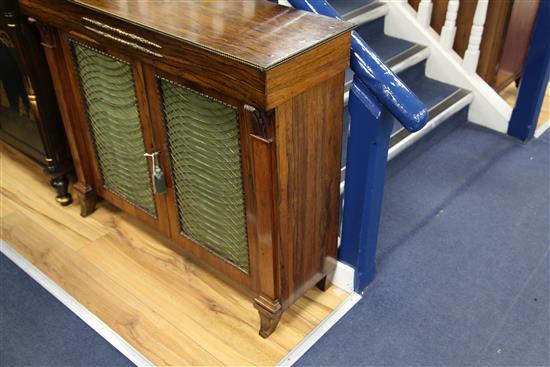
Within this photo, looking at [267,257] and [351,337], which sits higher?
[267,257]

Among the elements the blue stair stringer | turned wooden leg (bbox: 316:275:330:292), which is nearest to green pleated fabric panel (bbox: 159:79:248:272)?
turned wooden leg (bbox: 316:275:330:292)

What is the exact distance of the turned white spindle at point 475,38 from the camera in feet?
8.57

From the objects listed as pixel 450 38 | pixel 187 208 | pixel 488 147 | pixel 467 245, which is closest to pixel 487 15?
pixel 450 38

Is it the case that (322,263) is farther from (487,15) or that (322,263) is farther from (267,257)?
(487,15)

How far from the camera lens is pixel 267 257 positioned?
1.62 m

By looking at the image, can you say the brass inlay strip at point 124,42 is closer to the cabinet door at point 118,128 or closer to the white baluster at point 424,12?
the cabinet door at point 118,128

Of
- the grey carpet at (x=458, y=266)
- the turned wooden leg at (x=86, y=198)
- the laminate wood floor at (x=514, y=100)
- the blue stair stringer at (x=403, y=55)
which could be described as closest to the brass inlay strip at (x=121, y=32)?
the turned wooden leg at (x=86, y=198)

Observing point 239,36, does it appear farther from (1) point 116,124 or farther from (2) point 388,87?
(1) point 116,124

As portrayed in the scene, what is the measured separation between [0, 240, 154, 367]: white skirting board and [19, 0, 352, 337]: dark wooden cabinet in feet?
1.21

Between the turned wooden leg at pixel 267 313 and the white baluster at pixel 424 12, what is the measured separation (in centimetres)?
175

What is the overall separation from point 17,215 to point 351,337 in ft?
4.69

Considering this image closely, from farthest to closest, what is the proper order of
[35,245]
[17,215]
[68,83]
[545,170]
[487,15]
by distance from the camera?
1. [487,15]
2. [545,170]
3. [17,215]
4. [35,245]
5. [68,83]

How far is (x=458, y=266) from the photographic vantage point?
6.79 feet

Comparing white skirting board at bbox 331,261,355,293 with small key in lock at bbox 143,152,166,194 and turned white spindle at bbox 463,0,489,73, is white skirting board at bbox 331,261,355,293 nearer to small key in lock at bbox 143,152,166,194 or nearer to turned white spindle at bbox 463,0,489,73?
small key in lock at bbox 143,152,166,194
